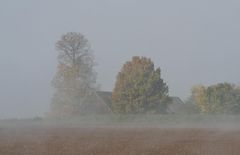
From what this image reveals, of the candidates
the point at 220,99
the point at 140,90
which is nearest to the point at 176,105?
the point at 220,99

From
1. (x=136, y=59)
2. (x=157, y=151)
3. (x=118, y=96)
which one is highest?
(x=136, y=59)

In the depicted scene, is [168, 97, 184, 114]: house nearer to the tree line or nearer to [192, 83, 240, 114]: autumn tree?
[192, 83, 240, 114]: autumn tree

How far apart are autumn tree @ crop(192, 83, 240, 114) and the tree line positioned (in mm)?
13247

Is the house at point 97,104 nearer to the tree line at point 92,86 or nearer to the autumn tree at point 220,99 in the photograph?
the tree line at point 92,86

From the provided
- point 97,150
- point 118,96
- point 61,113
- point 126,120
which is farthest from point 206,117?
point 97,150

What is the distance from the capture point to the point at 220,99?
81812mm

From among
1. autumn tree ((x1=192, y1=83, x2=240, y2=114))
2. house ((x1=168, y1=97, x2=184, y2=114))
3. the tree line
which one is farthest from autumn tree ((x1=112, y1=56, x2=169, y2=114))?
house ((x1=168, y1=97, x2=184, y2=114))

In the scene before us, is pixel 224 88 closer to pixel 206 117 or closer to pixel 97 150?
pixel 206 117

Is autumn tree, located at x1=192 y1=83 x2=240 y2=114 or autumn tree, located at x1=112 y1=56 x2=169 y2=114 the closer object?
autumn tree, located at x1=112 y1=56 x2=169 y2=114

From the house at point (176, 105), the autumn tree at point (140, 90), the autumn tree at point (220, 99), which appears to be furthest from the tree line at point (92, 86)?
the house at point (176, 105)

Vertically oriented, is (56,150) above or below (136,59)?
below

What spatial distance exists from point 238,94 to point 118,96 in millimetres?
24350

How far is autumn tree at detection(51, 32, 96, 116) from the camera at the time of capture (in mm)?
66875

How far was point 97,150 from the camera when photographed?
20984 mm
